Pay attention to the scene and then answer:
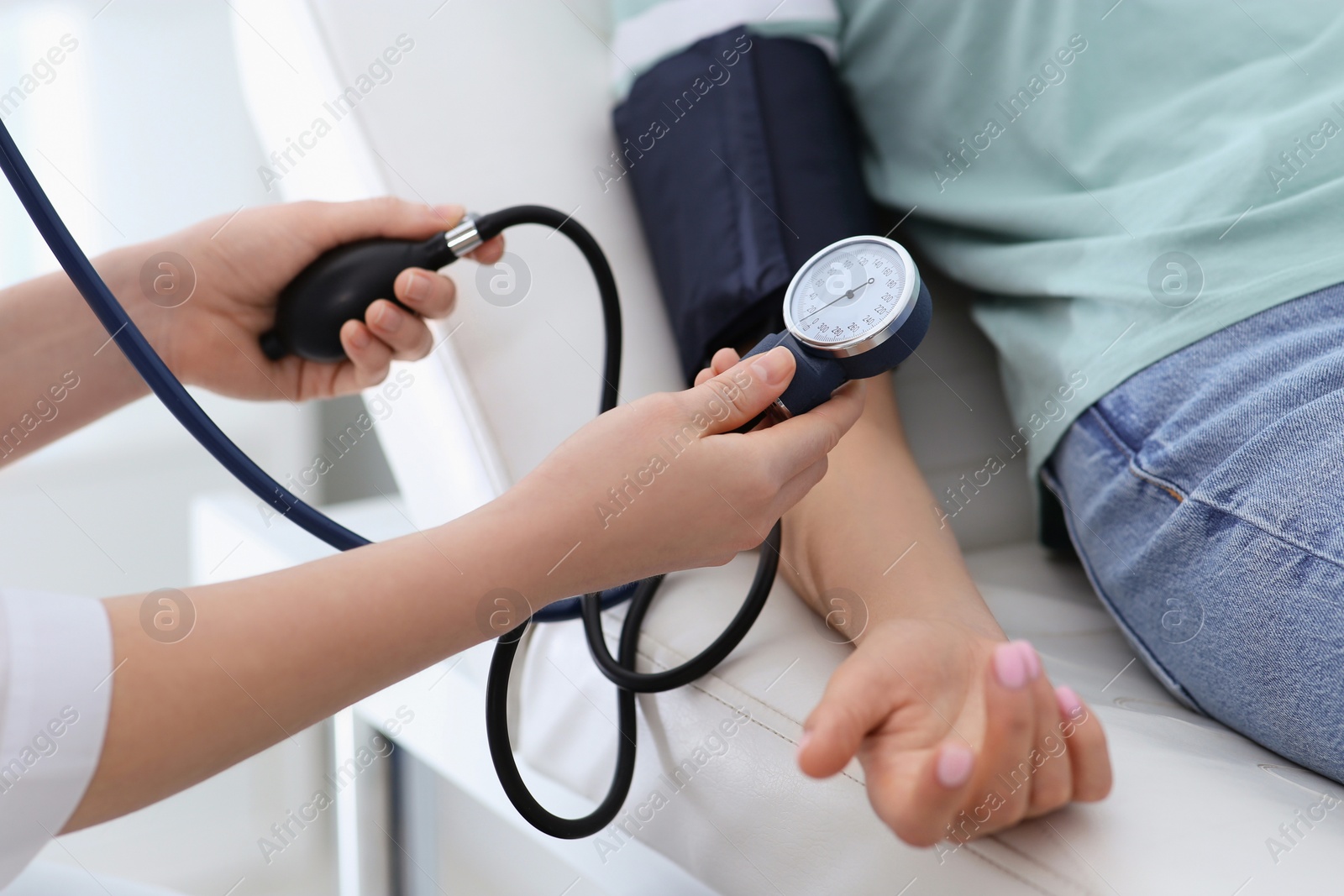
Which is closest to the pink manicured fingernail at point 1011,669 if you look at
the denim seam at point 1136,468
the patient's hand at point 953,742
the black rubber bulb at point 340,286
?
the patient's hand at point 953,742

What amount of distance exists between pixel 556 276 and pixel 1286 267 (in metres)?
0.52

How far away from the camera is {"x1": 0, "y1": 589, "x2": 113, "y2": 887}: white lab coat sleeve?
1.04ft

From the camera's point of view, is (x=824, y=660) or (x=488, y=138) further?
(x=488, y=138)

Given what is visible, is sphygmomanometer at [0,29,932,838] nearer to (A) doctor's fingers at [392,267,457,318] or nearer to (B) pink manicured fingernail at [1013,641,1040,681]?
(A) doctor's fingers at [392,267,457,318]

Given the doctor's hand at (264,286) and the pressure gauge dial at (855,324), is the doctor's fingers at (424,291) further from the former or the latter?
the pressure gauge dial at (855,324)

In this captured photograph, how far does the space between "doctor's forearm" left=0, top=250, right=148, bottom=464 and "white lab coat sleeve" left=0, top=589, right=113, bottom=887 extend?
391mm

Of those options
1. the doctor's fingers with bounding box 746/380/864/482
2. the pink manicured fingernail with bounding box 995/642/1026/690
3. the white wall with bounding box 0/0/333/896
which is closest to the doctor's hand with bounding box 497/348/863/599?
the doctor's fingers with bounding box 746/380/864/482

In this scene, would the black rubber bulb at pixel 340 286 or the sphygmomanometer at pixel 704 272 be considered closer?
the sphygmomanometer at pixel 704 272

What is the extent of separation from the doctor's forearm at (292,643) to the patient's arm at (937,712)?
147mm

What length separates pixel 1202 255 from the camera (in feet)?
2.07

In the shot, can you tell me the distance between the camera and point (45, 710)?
0.32m

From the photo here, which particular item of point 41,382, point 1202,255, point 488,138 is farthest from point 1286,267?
point 41,382

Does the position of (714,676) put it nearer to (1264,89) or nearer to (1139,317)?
(1139,317)

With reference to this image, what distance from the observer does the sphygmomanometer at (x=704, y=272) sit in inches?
19.6
